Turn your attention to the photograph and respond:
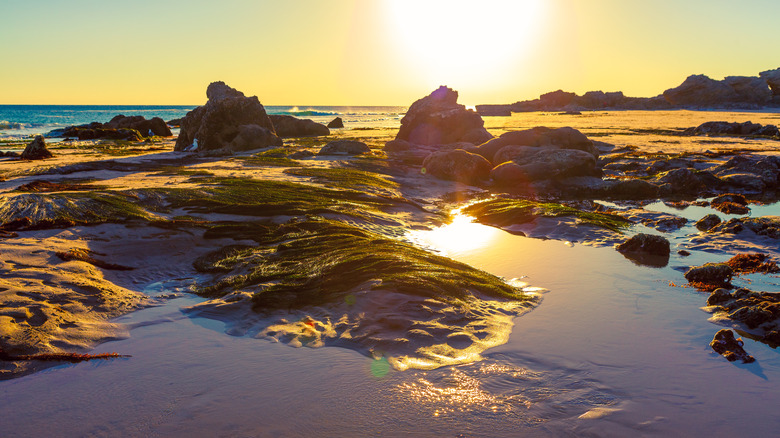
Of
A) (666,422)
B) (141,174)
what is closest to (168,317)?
(666,422)

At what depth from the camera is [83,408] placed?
3109 mm

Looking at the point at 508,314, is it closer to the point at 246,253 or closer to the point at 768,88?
the point at 246,253

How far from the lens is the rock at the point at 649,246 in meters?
7.48

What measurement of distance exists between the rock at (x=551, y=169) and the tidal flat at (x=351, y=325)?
600 centimetres

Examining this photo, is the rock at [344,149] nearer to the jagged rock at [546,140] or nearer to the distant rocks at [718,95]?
the jagged rock at [546,140]

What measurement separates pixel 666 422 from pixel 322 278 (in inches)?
147

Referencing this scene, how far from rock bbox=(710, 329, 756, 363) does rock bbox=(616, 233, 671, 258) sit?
10.8ft

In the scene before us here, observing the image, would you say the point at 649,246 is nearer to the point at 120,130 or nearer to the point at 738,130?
Answer: the point at 738,130

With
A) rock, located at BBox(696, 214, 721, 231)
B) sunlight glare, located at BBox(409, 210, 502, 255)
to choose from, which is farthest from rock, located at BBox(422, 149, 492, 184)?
rock, located at BBox(696, 214, 721, 231)

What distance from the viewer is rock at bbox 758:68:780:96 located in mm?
84688

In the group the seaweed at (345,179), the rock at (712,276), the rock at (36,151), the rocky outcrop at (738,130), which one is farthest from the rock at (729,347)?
the rocky outcrop at (738,130)

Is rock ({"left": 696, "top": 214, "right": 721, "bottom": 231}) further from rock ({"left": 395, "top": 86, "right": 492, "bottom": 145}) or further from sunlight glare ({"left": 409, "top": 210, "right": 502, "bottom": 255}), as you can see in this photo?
rock ({"left": 395, "top": 86, "right": 492, "bottom": 145})

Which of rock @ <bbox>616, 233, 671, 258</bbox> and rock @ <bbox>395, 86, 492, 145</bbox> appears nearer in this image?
rock @ <bbox>616, 233, 671, 258</bbox>

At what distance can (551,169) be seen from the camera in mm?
15195
